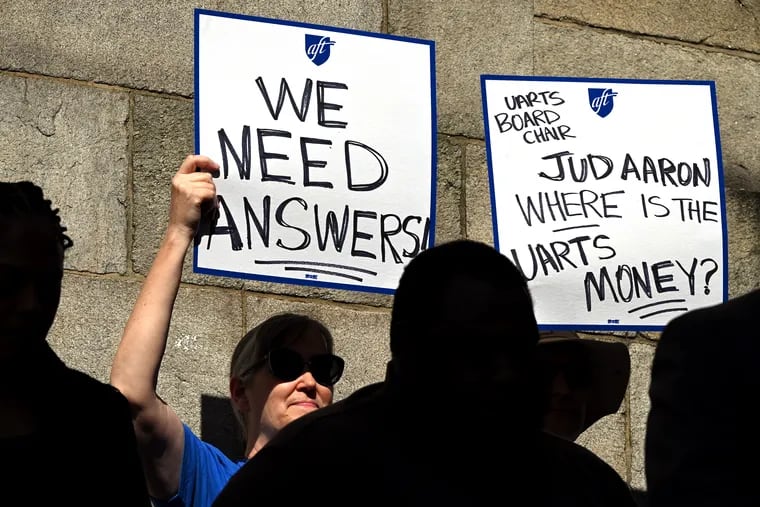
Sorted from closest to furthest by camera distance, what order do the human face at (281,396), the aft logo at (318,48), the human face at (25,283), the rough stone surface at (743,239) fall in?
the human face at (25,283) → the human face at (281,396) → the aft logo at (318,48) → the rough stone surface at (743,239)

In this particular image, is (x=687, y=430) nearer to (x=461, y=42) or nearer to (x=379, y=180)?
(x=379, y=180)

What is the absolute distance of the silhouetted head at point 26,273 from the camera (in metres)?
2.43

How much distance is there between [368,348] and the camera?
4676mm

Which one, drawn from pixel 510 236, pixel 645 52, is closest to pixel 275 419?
pixel 510 236

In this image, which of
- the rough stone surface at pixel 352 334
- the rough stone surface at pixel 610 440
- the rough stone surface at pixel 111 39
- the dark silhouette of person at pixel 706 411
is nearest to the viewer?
the dark silhouette of person at pixel 706 411

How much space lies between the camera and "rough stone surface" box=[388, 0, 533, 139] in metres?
4.94

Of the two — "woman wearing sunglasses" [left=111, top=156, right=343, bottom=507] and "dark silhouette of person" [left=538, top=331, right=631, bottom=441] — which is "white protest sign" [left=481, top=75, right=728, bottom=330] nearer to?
"dark silhouette of person" [left=538, top=331, right=631, bottom=441]

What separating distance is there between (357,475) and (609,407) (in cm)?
196

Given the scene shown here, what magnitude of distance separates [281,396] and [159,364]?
40 cm

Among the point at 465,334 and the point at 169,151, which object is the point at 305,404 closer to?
the point at 169,151

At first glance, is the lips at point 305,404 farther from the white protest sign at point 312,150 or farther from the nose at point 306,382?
the white protest sign at point 312,150

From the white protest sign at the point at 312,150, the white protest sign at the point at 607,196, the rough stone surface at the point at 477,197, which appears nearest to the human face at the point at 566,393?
the white protest sign at the point at 607,196

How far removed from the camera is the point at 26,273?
2.44 metres

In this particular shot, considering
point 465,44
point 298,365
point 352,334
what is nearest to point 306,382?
point 298,365
